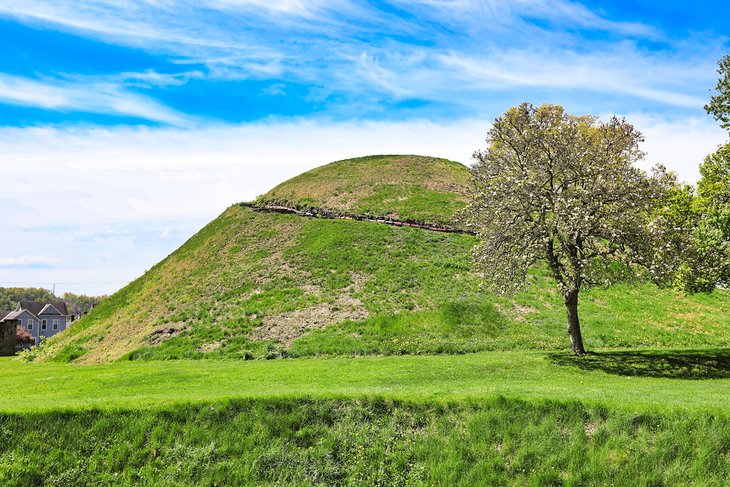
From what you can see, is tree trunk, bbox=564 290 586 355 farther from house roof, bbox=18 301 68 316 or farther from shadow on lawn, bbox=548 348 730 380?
house roof, bbox=18 301 68 316

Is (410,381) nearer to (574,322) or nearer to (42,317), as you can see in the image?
(574,322)

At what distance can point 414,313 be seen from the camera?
1563 inches

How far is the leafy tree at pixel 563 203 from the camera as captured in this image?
2672 centimetres

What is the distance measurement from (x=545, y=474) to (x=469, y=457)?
2409mm

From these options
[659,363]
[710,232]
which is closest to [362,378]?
[659,363]

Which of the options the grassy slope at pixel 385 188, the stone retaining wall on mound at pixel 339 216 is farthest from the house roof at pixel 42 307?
the stone retaining wall on mound at pixel 339 216

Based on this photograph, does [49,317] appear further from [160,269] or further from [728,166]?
[728,166]

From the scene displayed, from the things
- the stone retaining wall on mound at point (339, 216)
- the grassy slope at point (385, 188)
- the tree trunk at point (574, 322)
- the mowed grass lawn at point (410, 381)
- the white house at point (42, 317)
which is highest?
the grassy slope at point (385, 188)

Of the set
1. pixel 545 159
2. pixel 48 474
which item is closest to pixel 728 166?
pixel 545 159

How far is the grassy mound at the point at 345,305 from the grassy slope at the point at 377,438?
14844 millimetres

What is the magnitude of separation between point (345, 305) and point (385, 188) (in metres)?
29.8

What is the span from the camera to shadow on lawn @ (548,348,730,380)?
2636cm

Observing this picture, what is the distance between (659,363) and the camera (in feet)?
92.7

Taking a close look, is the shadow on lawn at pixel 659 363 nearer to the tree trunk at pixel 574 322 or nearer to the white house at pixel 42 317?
the tree trunk at pixel 574 322
